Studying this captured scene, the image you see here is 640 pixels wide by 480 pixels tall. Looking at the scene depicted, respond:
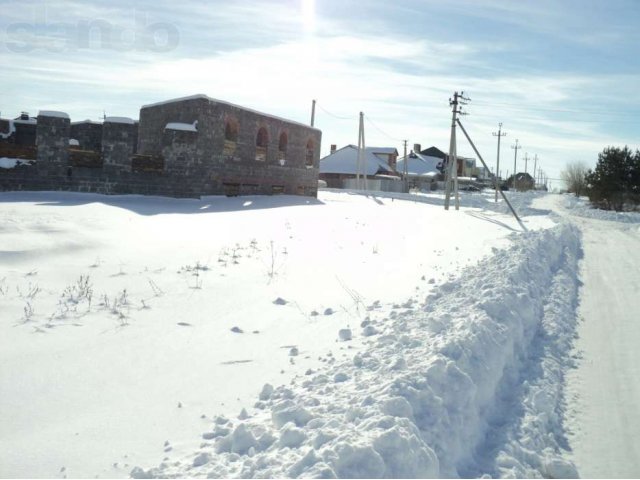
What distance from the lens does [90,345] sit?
219 inches

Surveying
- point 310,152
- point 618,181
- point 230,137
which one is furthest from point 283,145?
point 618,181

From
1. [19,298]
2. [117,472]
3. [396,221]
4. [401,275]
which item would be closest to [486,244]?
[396,221]

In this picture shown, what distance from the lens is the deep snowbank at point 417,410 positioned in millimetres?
3520

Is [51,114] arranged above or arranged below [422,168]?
below

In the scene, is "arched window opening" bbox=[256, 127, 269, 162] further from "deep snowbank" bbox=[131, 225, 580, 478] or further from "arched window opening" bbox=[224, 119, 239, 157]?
"deep snowbank" bbox=[131, 225, 580, 478]

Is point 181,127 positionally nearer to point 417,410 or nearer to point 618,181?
point 417,410

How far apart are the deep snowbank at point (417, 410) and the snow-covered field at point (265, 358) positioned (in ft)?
0.06

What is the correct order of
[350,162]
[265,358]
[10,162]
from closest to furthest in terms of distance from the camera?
[265,358] → [10,162] → [350,162]

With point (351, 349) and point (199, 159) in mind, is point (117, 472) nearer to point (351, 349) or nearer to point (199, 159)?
point (351, 349)

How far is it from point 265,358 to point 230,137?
51.6ft

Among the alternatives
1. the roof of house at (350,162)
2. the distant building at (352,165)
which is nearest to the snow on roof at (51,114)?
the distant building at (352,165)

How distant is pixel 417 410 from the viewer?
4.22 m

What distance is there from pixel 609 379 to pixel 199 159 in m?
14.2

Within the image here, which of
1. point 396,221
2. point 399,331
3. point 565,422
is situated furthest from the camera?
point 396,221
